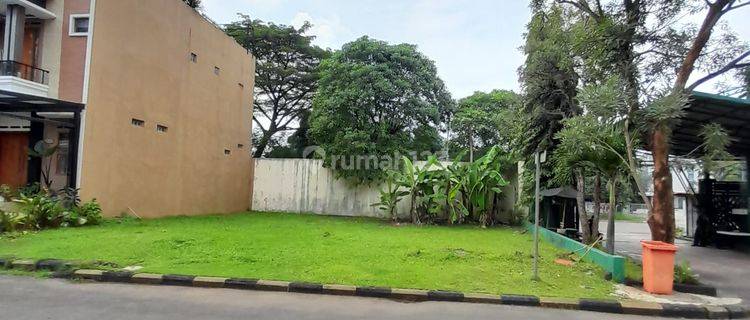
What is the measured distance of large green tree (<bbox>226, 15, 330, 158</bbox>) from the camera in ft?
84.4

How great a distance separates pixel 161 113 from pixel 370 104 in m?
7.49

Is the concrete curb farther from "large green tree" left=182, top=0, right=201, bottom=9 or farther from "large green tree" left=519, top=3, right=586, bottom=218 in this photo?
"large green tree" left=182, top=0, right=201, bottom=9

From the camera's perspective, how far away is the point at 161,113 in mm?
14594

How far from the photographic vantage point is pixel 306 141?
91.8 feet

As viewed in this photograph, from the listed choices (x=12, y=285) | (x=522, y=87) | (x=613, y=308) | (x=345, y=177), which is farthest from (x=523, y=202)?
(x=12, y=285)

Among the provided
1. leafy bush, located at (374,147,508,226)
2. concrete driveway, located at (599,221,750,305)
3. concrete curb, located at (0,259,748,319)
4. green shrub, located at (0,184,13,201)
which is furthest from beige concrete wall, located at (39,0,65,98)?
concrete driveway, located at (599,221,750,305)

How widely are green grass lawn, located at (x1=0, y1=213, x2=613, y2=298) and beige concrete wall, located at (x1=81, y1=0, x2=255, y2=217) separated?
8.86 feet

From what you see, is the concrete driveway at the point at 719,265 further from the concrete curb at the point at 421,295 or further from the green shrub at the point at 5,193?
the green shrub at the point at 5,193

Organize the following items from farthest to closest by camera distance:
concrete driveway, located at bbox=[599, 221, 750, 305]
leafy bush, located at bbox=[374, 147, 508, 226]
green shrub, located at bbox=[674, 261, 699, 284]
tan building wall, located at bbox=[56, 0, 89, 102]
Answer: leafy bush, located at bbox=[374, 147, 508, 226], tan building wall, located at bbox=[56, 0, 89, 102], concrete driveway, located at bbox=[599, 221, 750, 305], green shrub, located at bbox=[674, 261, 699, 284]

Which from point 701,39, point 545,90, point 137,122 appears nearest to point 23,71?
point 137,122

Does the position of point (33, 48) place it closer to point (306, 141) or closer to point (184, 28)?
point (184, 28)

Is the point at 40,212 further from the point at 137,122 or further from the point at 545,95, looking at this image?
the point at 545,95

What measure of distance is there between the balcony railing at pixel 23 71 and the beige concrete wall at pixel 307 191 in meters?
9.33

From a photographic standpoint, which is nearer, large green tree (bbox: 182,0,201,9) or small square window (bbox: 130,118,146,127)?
small square window (bbox: 130,118,146,127)
